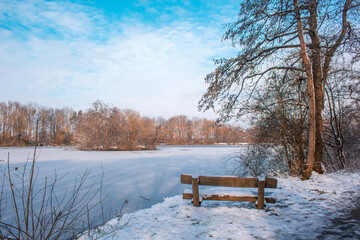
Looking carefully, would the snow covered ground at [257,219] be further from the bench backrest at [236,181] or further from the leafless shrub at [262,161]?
the leafless shrub at [262,161]

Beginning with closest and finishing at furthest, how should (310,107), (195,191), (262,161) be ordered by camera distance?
(195,191)
(310,107)
(262,161)

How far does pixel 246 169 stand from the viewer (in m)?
9.15

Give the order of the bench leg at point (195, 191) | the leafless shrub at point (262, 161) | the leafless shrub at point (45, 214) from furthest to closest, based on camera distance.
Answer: the leafless shrub at point (262, 161) → the bench leg at point (195, 191) → the leafless shrub at point (45, 214)

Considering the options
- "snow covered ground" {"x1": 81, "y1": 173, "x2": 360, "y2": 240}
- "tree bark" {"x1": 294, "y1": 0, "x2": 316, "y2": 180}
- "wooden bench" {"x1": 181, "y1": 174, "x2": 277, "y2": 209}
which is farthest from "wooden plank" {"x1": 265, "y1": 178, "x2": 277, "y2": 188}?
"tree bark" {"x1": 294, "y1": 0, "x2": 316, "y2": 180}

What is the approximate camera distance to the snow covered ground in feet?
10.7

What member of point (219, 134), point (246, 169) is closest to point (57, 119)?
point (219, 134)

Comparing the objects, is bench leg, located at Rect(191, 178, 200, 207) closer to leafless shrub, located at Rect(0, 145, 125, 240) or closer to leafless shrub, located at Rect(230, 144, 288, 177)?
leafless shrub, located at Rect(0, 145, 125, 240)

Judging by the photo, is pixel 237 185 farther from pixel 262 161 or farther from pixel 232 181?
pixel 262 161

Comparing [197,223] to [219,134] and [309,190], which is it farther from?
[219,134]

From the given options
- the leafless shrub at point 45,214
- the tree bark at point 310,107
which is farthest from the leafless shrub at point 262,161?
the leafless shrub at point 45,214

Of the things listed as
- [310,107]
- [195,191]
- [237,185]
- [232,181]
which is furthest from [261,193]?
[310,107]

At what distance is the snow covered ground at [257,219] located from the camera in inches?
128

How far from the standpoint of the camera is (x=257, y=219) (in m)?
3.84

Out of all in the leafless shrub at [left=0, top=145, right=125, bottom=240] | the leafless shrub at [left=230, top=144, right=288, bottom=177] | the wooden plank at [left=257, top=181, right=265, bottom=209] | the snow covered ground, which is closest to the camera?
the leafless shrub at [left=0, top=145, right=125, bottom=240]
